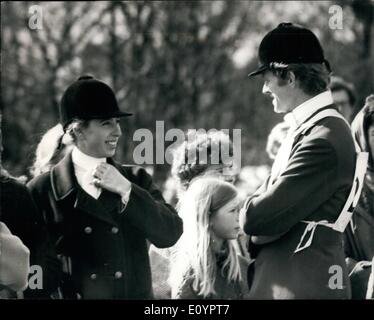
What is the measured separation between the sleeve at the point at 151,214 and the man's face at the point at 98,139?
15 centimetres

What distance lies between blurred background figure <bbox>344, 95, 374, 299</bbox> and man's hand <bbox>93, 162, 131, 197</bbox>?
0.88 metres

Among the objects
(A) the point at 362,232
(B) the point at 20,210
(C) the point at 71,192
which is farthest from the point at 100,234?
(A) the point at 362,232

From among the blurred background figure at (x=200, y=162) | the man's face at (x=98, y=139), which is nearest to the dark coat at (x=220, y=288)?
the blurred background figure at (x=200, y=162)

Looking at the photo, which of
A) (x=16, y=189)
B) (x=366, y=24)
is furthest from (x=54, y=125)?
(x=366, y=24)

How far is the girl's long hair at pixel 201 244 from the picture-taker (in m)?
3.10

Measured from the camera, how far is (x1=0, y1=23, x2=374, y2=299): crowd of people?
288cm

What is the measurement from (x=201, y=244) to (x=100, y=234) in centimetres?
40

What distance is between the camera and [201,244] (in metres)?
3.12

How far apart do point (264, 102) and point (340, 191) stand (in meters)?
1.36

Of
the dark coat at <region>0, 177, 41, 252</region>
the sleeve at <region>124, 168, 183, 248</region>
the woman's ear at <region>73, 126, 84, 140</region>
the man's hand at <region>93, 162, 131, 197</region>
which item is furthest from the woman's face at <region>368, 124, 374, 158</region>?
the dark coat at <region>0, 177, 41, 252</region>

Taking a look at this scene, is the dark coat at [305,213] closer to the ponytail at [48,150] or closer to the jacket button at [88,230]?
the jacket button at [88,230]

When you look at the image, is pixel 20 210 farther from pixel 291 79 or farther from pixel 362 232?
pixel 362 232

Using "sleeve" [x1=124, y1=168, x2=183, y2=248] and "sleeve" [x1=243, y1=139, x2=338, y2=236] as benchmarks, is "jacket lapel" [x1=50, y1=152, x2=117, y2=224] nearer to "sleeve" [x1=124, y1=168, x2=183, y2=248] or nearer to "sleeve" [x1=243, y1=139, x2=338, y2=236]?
"sleeve" [x1=124, y1=168, x2=183, y2=248]
